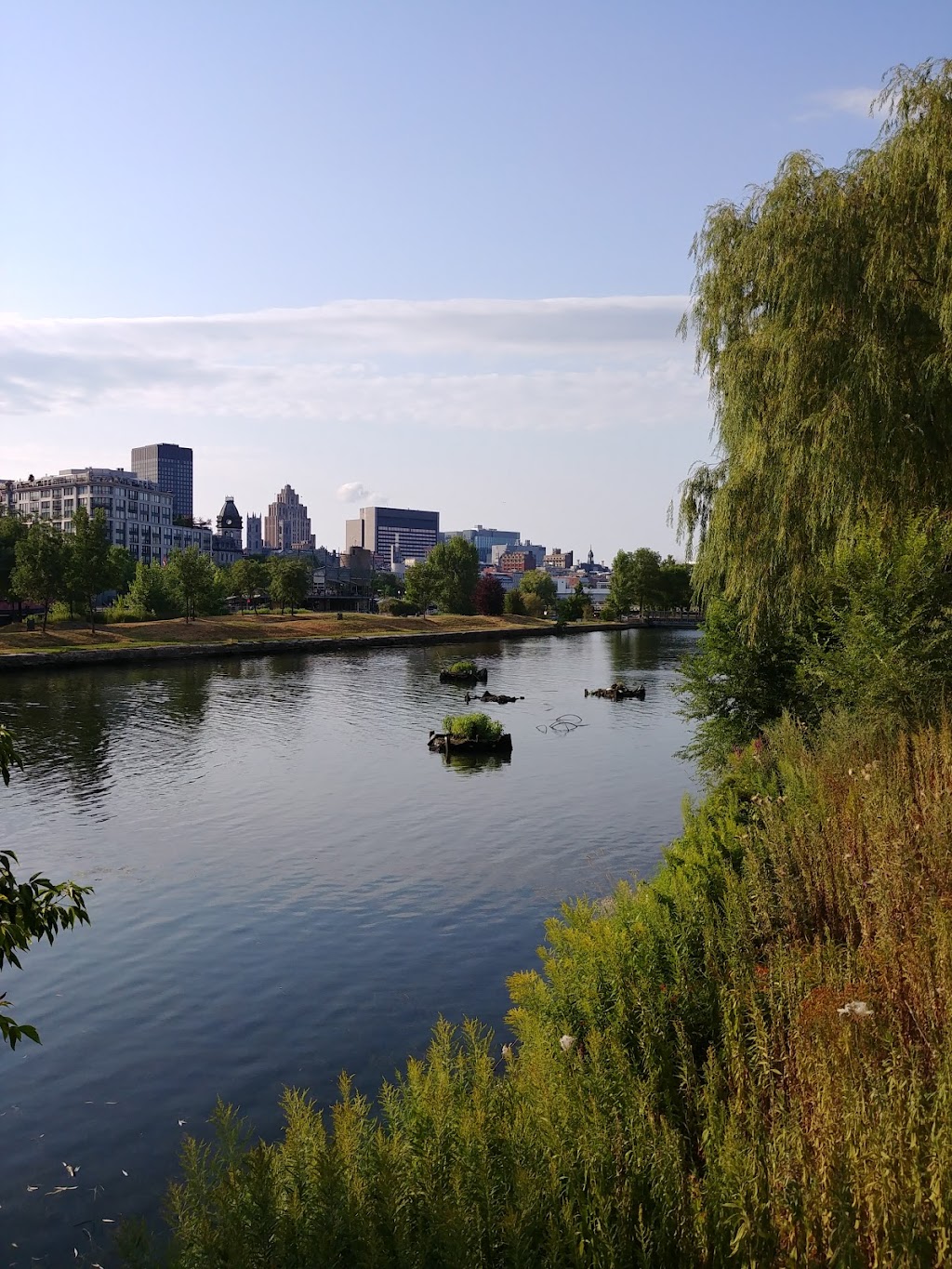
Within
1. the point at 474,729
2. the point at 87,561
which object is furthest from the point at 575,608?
the point at 474,729

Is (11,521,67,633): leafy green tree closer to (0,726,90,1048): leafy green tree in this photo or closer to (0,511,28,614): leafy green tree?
(0,511,28,614): leafy green tree

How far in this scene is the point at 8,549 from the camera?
328 feet

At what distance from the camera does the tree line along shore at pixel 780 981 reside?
16.7ft

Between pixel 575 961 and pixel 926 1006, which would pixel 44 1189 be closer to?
pixel 575 961

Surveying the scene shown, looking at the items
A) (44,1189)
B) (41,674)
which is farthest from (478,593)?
(44,1189)

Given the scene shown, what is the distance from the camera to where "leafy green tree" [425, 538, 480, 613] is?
14512 centimetres

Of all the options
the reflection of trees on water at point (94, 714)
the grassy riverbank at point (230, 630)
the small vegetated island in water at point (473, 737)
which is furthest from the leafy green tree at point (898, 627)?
the grassy riverbank at point (230, 630)

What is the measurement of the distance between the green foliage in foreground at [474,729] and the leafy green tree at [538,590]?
113704 millimetres

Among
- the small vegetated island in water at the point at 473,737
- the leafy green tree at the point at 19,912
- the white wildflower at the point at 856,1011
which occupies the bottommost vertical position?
the small vegetated island in water at the point at 473,737

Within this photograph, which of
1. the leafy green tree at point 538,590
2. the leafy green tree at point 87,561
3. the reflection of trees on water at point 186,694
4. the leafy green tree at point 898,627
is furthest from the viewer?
the leafy green tree at point 538,590

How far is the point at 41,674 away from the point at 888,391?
64135 millimetres

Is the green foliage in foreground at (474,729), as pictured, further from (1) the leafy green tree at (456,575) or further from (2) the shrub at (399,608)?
(1) the leafy green tree at (456,575)

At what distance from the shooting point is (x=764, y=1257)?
4746mm

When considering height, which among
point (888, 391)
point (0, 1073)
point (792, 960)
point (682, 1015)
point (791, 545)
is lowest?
point (0, 1073)
